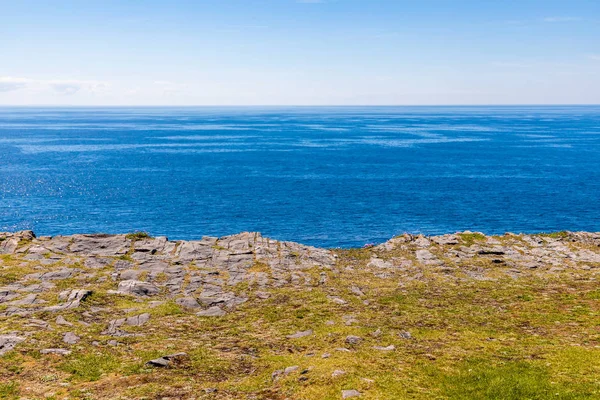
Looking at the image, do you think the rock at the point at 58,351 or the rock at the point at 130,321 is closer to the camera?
the rock at the point at 58,351

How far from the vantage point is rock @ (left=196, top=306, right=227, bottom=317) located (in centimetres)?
2856

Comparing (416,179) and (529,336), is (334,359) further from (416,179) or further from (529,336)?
(416,179)

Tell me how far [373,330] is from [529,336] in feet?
25.1

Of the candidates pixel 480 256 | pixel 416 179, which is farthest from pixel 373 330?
pixel 416 179

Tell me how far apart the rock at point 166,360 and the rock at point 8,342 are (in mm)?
7078

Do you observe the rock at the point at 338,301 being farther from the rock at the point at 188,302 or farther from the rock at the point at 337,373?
the rock at the point at 337,373

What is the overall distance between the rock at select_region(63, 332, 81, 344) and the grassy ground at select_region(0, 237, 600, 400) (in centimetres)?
32

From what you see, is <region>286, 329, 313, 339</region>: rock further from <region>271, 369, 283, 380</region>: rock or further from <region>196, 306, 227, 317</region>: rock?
<region>196, 306, 227, 317</region>: rock

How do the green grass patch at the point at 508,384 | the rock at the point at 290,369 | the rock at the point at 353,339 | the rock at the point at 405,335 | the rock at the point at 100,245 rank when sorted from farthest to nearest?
the rock at the point at 100,245
the rock at the point at 405,335
the rock at the point at 353,339
the rock at the point at 290,369
the green grass patch at the point at 508,384

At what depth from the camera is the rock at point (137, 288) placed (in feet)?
105

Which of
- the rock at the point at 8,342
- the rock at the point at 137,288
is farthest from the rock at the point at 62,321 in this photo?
the rock at the point at 137,288

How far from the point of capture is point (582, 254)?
137ft

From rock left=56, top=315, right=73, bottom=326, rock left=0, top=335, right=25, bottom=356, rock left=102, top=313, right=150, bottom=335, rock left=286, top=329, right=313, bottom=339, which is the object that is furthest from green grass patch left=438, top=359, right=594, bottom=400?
rock left=56, top=315, right=73, bottom=326

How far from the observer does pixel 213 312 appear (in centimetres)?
2906
